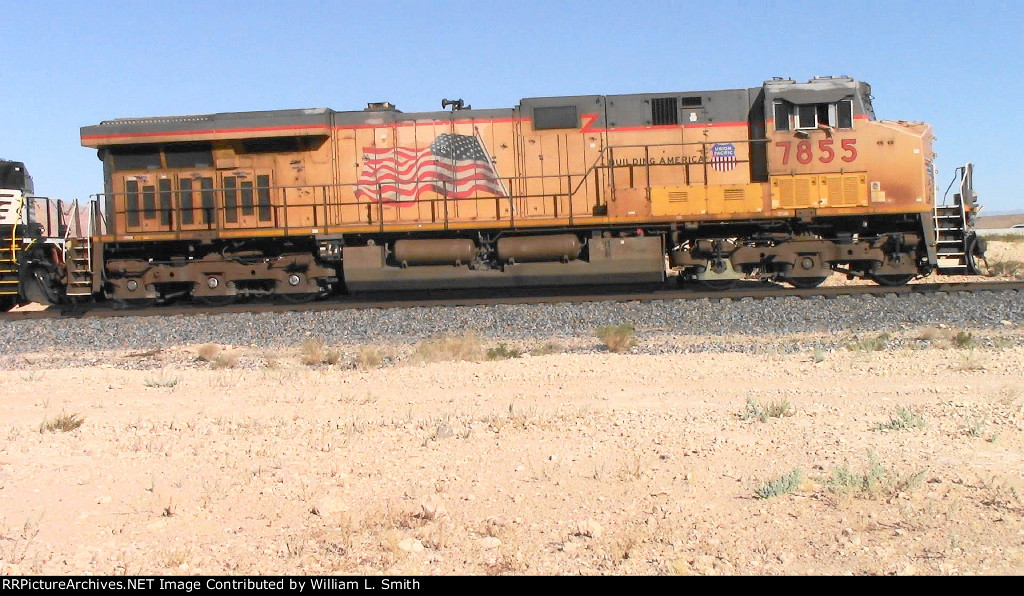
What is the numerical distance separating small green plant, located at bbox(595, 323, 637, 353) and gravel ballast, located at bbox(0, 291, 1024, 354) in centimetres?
85

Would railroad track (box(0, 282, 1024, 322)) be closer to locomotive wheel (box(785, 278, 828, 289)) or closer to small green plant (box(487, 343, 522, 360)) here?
locomotive wheel (box(785, 278, 828, 289))

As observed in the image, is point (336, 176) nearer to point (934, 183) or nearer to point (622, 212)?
point (622, 212)

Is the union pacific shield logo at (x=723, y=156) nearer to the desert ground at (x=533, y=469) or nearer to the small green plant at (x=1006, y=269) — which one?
the desert ground at (x=533, y=469)

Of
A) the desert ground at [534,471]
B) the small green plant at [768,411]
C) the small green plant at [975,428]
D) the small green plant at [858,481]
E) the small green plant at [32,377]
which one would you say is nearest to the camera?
the desert ground at [534,471]

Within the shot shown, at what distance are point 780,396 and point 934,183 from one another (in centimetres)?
938

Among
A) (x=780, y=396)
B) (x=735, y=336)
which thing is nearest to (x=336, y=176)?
(x=735, y=336)

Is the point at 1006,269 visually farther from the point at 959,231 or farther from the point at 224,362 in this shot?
the point at 224,362

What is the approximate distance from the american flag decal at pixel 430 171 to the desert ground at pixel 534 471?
22.2 ft

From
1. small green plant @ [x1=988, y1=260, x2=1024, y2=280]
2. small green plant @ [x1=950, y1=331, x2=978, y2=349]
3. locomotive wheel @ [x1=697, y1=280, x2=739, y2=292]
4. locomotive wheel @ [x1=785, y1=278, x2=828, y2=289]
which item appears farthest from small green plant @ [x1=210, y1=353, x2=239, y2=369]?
A: small green plant @ [x1=988, y1=260, x2=1024, y2=280]

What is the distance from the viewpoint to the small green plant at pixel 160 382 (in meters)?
8.94

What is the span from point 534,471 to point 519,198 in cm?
1031

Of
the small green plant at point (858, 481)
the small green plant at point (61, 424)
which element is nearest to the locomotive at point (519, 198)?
the small green plant at point (61, 424)

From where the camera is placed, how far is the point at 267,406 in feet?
25.4

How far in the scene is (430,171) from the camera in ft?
50.7
